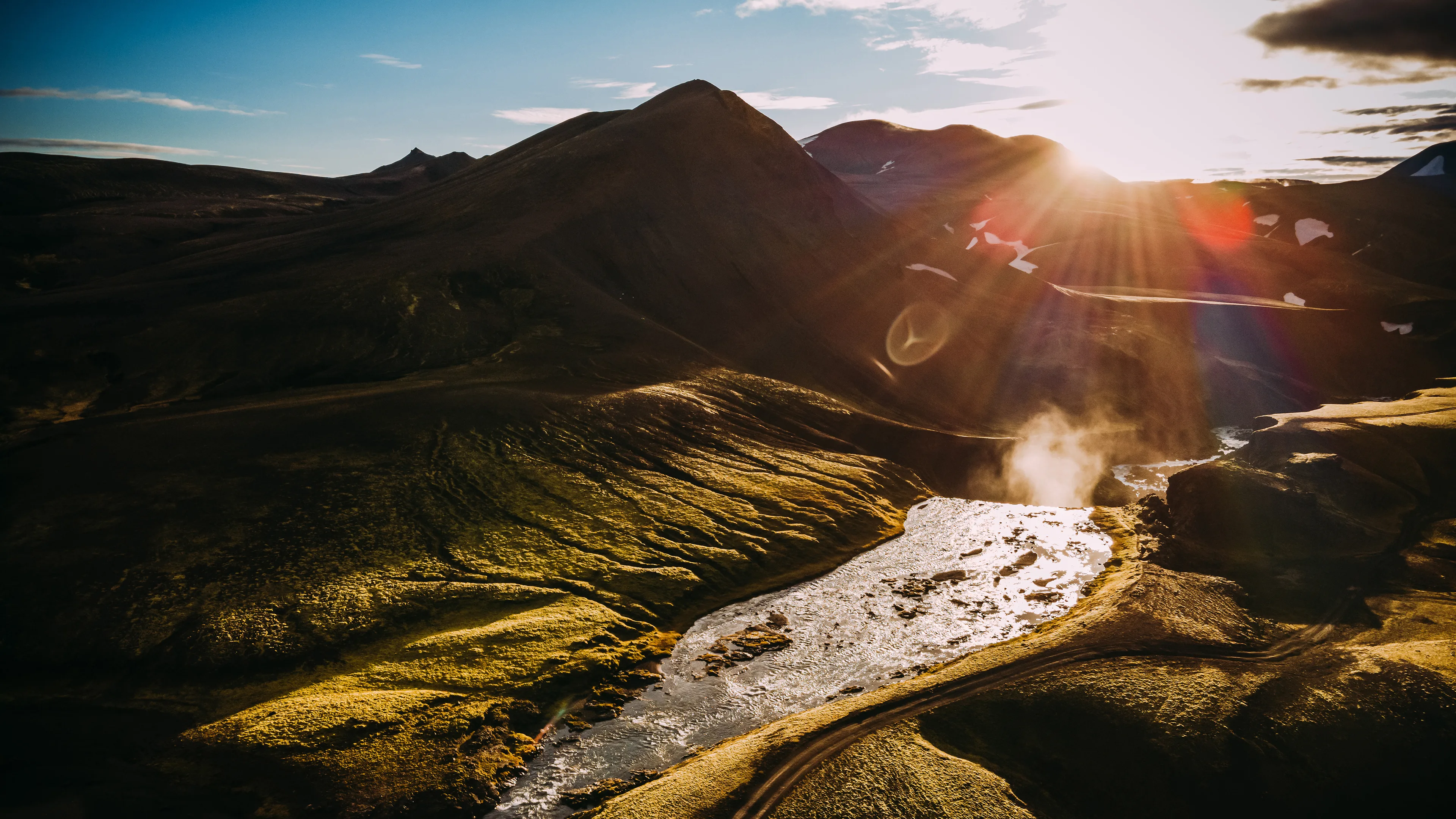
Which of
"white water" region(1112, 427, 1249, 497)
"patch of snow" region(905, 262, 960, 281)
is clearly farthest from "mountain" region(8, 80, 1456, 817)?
"white water" region(1112, 427, 1249, 497)

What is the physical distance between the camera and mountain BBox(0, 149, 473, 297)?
106 m

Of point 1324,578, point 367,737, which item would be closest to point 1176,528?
point 1324,578

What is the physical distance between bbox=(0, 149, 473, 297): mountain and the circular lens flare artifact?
101326 mm

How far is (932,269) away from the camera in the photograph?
136000mm

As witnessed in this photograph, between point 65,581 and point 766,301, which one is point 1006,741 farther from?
point 766,301

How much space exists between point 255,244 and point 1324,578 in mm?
123631

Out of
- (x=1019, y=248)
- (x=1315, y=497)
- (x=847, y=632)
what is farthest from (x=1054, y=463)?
(x=1019, y=248)

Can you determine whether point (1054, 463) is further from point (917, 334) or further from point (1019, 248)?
point (1019, 248)

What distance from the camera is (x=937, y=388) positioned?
104375 millimetres

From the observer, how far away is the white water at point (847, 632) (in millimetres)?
36406

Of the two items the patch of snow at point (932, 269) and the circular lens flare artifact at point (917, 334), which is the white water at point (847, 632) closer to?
the circular lens flare artifact at point (917, 334)

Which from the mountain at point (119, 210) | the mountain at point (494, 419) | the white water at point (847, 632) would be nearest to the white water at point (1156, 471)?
the mountain at point (494, 419)

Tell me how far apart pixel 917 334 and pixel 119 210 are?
465 feet

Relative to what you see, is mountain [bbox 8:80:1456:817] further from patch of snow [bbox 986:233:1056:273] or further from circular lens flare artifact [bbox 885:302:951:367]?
patch of snow [bbox 986:233:1056:273]
